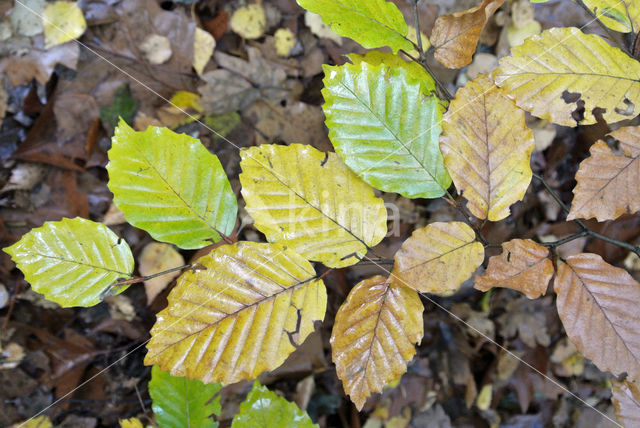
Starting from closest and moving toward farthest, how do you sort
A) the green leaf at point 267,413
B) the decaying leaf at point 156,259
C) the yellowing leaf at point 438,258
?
the yellowing leaf at point 438,258, the green leaf at point 267,413, the decaying leaf at point 156,259

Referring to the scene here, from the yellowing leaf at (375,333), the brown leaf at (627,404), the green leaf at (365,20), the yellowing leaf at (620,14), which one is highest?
the yellowing leaf at (620,14)

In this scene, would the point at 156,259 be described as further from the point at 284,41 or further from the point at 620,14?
the point at 620,14

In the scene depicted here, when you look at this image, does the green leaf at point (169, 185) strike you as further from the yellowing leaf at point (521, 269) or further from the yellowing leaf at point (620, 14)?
the yellowing leaf at point (620, 14)

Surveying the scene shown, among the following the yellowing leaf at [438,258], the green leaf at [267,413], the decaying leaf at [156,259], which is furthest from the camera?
the decaying leaf at [156,259]

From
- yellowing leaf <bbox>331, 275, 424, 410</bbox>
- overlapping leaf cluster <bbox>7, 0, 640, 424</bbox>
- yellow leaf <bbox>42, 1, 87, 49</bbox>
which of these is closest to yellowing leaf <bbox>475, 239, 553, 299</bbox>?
overlapping leaf cluster <bbox>7, 0, 640, 424</bbox>

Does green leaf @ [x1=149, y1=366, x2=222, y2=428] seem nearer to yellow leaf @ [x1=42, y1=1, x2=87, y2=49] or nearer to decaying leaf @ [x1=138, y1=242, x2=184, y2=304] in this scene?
decaying leaf @ [x1=138, y1=242, x2=184, y2=304]

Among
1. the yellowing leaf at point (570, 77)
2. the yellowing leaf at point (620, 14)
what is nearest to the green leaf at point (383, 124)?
the yellowing leaf at point (570, 77)
